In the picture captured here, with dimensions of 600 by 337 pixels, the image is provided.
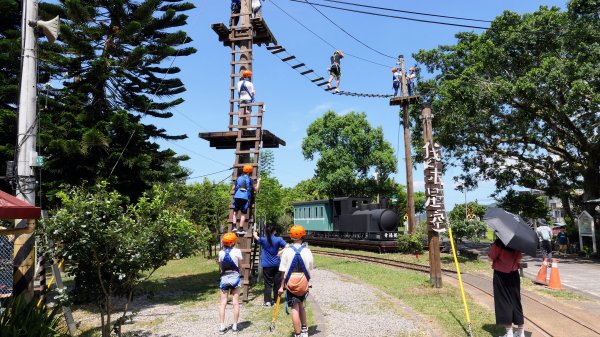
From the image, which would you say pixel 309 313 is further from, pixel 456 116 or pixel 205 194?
pixel 205 194

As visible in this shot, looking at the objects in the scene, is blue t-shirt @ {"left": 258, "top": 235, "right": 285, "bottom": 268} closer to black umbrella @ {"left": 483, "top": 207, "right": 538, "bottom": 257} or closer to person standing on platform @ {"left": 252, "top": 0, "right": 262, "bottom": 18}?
black umbrella @ {"left": 483, "top": 207, "right": 538, "bottom": 257}

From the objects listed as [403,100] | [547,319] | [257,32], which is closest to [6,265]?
[257,32]

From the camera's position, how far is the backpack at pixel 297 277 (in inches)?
228

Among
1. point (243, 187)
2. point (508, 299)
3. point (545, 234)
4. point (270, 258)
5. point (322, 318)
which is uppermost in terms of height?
point (243, 187)

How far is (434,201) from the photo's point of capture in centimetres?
987

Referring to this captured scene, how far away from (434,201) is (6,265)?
9.69 metres

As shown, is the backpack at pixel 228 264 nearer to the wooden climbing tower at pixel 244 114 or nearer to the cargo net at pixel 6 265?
the wooden climbing tower at pixel 244 114

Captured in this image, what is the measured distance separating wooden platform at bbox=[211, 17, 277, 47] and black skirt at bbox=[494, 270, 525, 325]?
8241 millimetres

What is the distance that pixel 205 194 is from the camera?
2438 centimetres

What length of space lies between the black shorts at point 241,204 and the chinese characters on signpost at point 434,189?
4.29 metres

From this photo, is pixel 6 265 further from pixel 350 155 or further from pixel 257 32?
pixel 350 155

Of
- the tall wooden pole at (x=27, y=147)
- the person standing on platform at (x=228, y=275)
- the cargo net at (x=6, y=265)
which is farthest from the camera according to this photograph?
the cargo net at (x=6, y=265)

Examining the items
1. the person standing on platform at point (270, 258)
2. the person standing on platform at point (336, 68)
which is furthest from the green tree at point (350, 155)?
the person standing on platform at point (270, 258)

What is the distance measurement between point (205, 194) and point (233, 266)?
1823 cm
